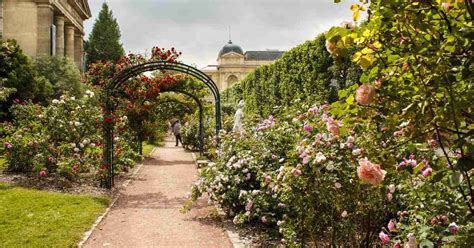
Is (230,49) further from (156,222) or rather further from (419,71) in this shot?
(419,71)

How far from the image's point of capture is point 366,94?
1900mm

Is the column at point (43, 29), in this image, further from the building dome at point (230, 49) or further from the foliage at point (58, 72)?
the building dome at point (230, 49)

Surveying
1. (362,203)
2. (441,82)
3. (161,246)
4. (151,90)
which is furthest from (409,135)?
(151,90)

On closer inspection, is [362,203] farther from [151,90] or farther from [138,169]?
[151,90]

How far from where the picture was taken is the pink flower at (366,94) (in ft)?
6.23

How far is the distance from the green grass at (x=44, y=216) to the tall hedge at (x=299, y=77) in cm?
438

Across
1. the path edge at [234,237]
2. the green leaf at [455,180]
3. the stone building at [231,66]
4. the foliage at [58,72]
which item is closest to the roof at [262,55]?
the stone building at [231,66]

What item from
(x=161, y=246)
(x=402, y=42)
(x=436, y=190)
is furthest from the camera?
(x=161, y=246)

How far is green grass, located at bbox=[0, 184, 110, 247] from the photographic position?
5426 mm

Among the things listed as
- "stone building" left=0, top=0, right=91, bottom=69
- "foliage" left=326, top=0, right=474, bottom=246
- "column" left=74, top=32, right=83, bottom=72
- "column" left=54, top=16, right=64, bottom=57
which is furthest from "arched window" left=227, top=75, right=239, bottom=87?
"foliage" left=326, top=0, right=474, bottom=246

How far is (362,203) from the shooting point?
4.13 m

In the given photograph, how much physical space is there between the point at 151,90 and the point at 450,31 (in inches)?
574

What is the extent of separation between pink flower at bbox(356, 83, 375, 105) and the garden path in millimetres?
4038

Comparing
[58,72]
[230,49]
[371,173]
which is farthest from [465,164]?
[230,49]
